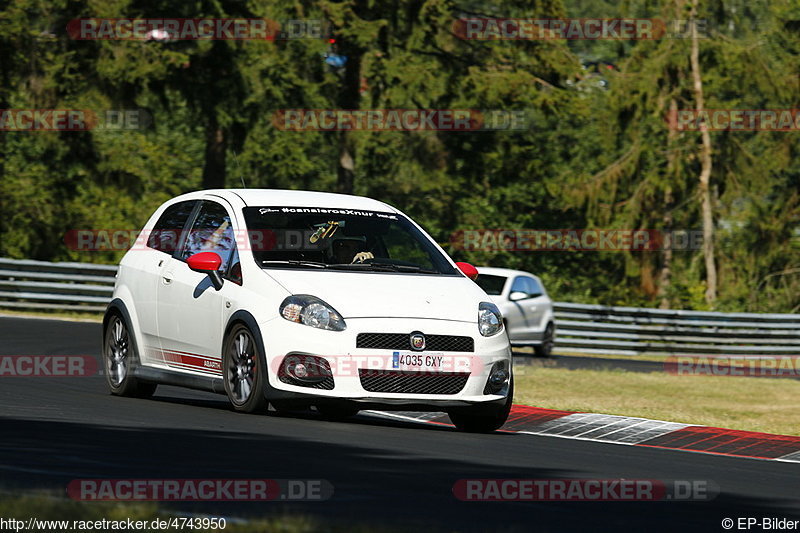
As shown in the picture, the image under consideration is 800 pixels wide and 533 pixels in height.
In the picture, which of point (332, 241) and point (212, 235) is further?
point (212, 235)

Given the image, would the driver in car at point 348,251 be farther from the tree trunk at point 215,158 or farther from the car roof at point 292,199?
the tree trunk at point 215,158

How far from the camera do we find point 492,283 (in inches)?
1024

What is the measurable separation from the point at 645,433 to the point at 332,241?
10.3ft

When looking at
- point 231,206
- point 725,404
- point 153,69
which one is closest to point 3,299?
point 153,69

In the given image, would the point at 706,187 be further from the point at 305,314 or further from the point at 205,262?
the point at 305,314

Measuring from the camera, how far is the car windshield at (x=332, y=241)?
11055 millimetres

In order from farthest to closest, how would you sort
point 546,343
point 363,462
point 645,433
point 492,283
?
point 546,343 < point 492,283 < point 645,433 < point 363,462

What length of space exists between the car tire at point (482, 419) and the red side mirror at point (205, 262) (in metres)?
2.07
